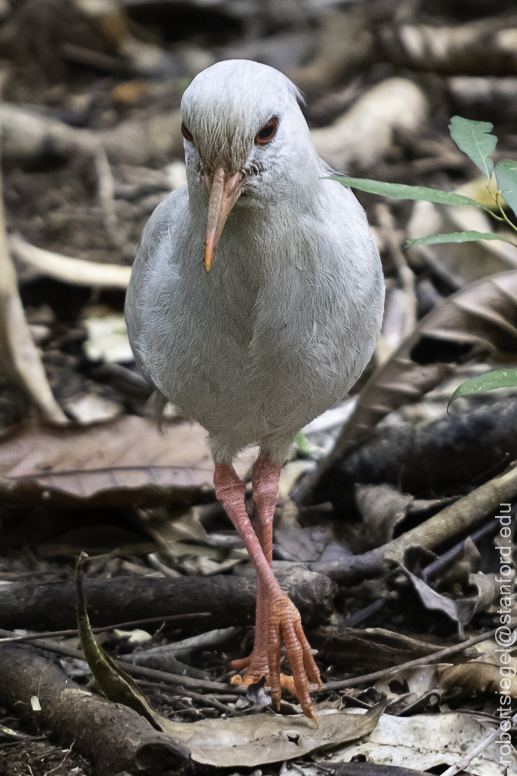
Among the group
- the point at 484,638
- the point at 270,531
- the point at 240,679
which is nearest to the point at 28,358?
the point at 270,531

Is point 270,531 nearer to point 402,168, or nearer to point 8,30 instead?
point 402,168

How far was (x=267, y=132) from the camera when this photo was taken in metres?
2.71

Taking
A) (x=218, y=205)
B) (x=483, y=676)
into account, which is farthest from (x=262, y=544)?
(x=218, y=205)

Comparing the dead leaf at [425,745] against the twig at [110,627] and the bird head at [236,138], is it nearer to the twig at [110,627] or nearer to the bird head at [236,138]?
the twig at [110,627]

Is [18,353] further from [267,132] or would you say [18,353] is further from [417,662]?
[417,662]

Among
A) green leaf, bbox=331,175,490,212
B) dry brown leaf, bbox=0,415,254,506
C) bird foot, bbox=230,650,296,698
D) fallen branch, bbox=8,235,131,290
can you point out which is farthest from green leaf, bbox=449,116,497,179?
fallen branch, bbox=8,235,131,290

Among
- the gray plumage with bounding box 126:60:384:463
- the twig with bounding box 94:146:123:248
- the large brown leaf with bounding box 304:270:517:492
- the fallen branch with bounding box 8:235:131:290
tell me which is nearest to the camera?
the gray plumage with bounding box 126:60:384:463

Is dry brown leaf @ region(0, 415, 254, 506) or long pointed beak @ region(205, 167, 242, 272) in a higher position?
long pointed beak @ region(205, 167, 242, 272)

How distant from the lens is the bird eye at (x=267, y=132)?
8.78ft

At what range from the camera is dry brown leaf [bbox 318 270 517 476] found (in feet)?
13.9

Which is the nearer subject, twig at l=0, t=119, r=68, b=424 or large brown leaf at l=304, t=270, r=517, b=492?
large brown leaf at l=304, t=270, r=517, b=492

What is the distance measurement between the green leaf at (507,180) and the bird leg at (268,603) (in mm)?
1611

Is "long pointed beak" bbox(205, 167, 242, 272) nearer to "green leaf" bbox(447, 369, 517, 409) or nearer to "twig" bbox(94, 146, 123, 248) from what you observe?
"green leaf" bbox(447, 369, 517, 409)

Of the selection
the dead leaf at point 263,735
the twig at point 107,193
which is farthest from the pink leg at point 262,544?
the twig at point 107,193
